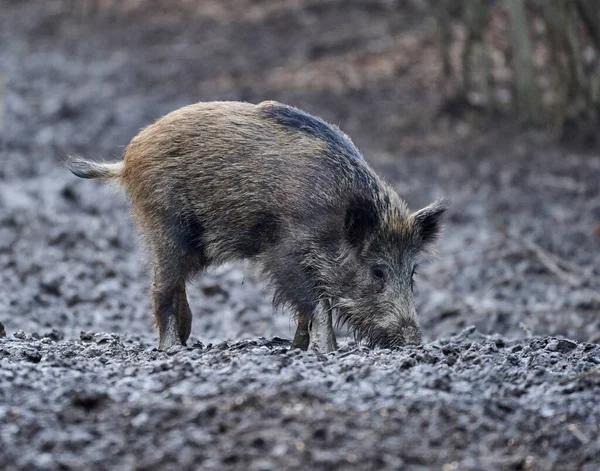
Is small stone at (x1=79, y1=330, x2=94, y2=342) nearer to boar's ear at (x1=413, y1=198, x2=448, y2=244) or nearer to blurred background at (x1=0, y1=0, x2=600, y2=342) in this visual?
blurred background at (x1=0, y1=0, x2=600, y2=342)

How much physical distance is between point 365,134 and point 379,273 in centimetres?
711

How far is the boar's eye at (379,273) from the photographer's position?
618 cm

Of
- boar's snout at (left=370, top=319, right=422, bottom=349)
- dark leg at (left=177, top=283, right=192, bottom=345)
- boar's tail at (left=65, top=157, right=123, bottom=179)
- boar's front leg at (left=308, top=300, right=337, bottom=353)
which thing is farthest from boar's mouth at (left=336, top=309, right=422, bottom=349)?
boar's tail at (left=65, top=157, right=123, bottom=179)

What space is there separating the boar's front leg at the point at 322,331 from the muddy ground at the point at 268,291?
247mm

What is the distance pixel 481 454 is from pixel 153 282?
3052 mm

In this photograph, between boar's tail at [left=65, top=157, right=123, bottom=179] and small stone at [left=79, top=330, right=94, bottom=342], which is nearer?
small stone at [left=79, top=330, right=94, bottom=342]

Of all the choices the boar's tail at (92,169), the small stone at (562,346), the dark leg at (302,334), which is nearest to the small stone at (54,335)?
the boar's tail at (92,169)

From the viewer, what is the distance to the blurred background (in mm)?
8359

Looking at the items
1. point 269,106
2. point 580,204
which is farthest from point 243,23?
point 269,106

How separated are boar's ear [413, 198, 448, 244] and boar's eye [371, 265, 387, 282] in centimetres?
30

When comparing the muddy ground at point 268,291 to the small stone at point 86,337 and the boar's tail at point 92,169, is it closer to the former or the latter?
the small stone at point 86,337

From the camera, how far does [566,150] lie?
39.0 ft

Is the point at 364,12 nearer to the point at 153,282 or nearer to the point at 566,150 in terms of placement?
the point at 566,150

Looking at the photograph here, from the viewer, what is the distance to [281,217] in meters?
6.00
